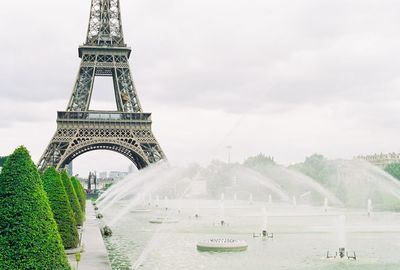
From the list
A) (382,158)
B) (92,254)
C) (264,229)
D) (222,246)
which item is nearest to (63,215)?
(92,254)

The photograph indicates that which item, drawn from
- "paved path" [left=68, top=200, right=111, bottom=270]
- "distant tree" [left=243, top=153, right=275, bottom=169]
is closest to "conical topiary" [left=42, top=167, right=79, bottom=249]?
"paved path" [left=68, top=200, right=111, bottom=270]

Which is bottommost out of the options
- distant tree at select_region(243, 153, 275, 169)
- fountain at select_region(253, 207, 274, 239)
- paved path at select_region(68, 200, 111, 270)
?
paved path at select_region(68, 200, 111, 270)

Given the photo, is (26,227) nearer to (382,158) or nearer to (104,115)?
(104,115)

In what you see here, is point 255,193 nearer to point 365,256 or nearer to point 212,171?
point 212,171

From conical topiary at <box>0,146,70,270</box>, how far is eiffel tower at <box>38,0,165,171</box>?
203 feet

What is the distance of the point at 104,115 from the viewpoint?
261 feet

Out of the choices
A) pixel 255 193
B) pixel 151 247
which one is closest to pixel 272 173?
pixel 255 193

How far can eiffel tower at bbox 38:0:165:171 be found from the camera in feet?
252

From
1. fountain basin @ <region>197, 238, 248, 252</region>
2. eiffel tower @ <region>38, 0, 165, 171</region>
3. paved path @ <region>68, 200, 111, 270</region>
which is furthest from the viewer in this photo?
eiffel tower @ <region>38, 0, 165, 171</region>

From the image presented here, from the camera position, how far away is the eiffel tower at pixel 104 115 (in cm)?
7694

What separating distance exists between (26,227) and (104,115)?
6865 cm

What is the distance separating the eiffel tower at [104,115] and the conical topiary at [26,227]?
62.0 metres

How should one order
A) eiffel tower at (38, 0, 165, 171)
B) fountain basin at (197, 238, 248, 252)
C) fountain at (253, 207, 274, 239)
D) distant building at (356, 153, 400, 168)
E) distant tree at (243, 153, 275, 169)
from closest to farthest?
1. fountain basin at (197, 238, 248, 252)
2. fountain at (253, 207, 274, 239)
3. eiffel tower at (38, 0, 165, 171)
4. distant tree at (243, 153, 275, 169)
5. distant building at (356, 153, 400, 168)

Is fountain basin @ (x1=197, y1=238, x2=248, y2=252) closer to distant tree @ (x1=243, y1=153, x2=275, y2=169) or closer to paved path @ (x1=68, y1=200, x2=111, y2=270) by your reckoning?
paved path @ (x1=68, y1=200, x2=111, y2=270)
